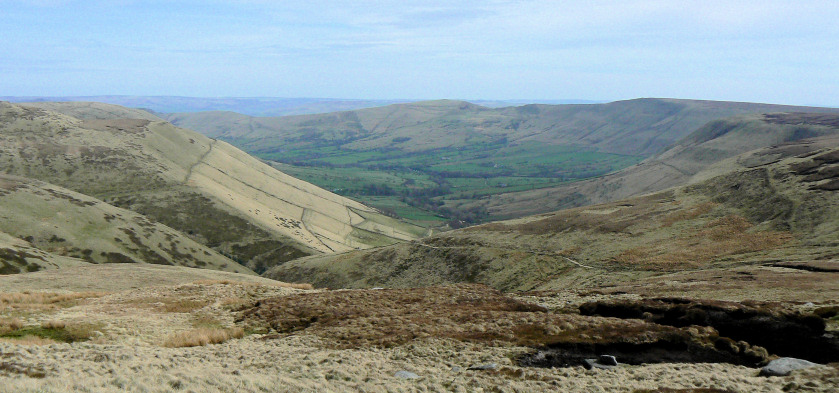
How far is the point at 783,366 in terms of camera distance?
2380cm

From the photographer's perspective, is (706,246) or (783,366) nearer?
(783,366)

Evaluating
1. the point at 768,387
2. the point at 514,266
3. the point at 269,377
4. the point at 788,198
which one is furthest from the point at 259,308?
the point at 788,198

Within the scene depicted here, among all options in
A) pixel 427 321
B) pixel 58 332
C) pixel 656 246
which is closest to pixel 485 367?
pixel 427 321

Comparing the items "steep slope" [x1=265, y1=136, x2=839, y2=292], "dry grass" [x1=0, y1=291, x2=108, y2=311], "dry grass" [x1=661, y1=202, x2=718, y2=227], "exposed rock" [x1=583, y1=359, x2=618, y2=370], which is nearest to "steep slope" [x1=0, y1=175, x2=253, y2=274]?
"steep slope" [x1=265, y1=136, x2=839, y2=292]

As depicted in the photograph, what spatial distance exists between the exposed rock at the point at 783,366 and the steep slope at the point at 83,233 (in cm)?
11353

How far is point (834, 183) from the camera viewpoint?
83562 mm

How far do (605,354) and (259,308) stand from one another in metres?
25.9

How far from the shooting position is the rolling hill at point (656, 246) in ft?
196

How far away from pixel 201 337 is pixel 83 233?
125 meters

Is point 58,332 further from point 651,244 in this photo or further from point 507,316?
point 651,244

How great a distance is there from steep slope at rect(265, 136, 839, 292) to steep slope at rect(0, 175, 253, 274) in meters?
38.3

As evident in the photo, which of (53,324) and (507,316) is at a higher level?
(53,324)

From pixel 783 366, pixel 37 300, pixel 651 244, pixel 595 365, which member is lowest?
pixel 651 244

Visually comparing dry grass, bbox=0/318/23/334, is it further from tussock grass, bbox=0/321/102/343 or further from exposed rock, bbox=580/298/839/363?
exposed rock, bbox=580/298/839/363
